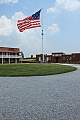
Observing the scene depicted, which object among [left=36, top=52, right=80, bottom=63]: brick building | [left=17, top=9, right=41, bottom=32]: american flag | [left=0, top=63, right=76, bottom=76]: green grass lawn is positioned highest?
[left=17, top=9, right=41, bottom=32]: american flag

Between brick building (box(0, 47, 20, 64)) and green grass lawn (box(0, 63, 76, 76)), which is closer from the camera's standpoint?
green grass lawn (box(0, 63, 76, 76))

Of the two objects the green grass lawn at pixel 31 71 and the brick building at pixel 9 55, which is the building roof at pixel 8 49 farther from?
the green grass lawn at pixel 31 71

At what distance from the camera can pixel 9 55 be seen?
5212 centimetres

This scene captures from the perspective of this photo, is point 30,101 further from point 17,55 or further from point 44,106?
point 17,55

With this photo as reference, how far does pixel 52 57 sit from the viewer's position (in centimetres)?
5322

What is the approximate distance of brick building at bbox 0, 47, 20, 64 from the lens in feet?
164

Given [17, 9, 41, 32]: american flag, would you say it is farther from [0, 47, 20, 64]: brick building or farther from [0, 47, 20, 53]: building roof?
[0, 47, 20, 53]: building roof

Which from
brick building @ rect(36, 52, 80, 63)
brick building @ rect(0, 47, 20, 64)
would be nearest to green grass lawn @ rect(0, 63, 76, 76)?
brick building @ rect(36, 52, 80, 63)

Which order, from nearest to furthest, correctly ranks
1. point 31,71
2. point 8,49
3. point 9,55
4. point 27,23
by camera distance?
1. point 31,71
2. point 27,23
3. point 9,55
4. point 8,49

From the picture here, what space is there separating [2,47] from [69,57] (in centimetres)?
1843

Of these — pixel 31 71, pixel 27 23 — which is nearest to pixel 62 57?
pixel 27 23

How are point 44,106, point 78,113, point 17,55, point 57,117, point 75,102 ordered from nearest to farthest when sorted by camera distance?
point 57,117, point 78,113, point 44,106, point 75,102, point 17,55

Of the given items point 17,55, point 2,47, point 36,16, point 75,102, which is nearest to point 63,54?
point 17,55

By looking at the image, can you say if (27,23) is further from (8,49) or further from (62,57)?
(8,49)
